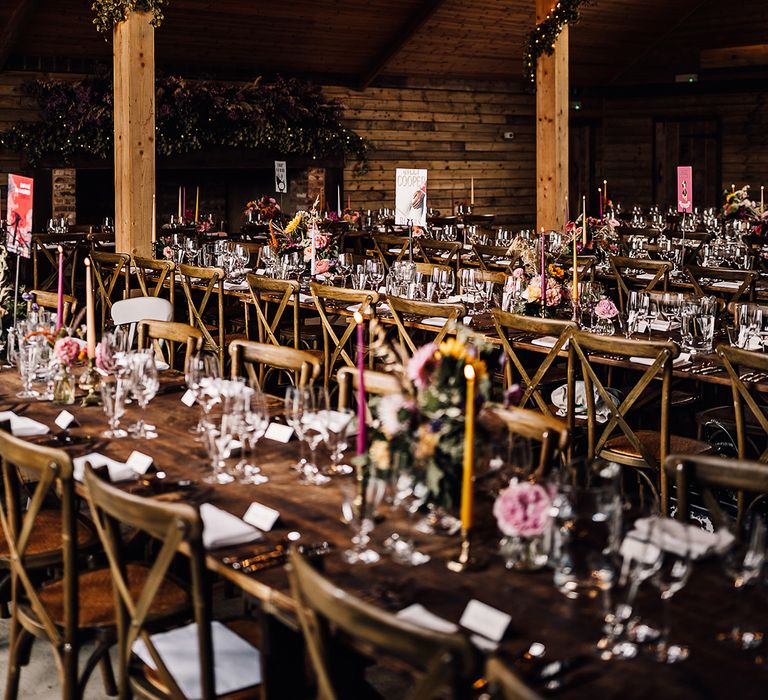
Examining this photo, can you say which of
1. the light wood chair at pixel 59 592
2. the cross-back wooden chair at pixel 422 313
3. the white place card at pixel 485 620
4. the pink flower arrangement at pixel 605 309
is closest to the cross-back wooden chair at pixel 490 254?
the cross-back wooden chair at pixel 422 313

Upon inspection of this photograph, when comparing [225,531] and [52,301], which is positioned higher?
[52,301]

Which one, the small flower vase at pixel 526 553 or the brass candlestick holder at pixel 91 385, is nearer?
the small flower vase at pixel 526 553

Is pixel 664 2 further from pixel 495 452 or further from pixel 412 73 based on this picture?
pixel 495 452

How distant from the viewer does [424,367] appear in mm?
2607

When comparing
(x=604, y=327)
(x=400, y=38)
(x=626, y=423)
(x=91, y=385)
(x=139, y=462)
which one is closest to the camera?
(x=139, y=462)

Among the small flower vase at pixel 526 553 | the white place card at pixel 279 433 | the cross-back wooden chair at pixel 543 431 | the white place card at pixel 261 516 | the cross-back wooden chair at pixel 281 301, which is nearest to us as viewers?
the small flower vase at pixel 526 553

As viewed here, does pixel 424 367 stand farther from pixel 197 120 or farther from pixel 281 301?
pixel 197 120

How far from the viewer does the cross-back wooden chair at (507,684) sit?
5.00 ft

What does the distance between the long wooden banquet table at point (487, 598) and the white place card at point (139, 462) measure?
51 millimetres

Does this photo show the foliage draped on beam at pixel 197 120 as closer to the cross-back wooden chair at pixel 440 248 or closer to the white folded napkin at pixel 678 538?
the cross-back wooden chair at pixel 440 248

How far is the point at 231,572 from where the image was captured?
2445 millimetres

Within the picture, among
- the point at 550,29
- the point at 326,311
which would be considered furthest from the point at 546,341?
the point at 550,29

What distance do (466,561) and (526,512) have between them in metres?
0.19

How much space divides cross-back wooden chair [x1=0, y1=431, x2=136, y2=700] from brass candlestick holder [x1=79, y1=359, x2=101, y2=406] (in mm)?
676
